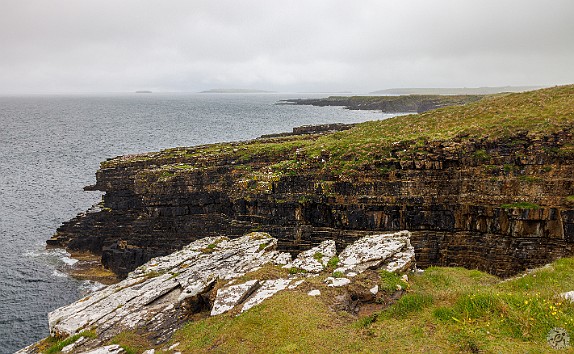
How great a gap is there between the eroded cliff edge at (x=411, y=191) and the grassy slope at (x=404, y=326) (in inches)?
422

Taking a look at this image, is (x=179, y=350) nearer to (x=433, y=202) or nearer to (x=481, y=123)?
(x=433, y=202)

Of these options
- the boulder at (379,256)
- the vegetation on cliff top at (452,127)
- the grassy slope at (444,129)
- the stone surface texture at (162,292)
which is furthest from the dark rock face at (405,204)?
the stone surface texture at (162,292)

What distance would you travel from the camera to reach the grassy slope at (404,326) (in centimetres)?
1236

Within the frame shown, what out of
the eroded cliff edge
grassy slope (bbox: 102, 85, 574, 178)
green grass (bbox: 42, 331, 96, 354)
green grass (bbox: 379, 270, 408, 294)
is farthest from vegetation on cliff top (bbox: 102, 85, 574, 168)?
green grass (bbox: 42, 331, 96, 354)

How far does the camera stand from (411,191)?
1216 inches

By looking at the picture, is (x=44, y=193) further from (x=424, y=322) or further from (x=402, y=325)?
(x=424, y=322)

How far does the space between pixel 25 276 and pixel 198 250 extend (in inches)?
1002

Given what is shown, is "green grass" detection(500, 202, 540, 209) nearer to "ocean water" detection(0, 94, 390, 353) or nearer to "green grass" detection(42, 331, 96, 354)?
"green grass" detection(42, 331, 96, 354)

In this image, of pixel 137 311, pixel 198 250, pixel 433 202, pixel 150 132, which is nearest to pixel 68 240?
pixel 198 250

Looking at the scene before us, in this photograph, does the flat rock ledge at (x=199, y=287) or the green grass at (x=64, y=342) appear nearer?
the green grass at (x=64, y=342)

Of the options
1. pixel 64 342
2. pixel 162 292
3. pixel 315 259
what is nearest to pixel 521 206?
pixel 315 259

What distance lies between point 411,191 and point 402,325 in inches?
725

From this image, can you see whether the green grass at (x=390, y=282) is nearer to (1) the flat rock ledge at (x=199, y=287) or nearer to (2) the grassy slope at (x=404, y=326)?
(2) the grassy slope at (x=404, y=326)

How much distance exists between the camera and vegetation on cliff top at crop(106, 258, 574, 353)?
12.4 meters
